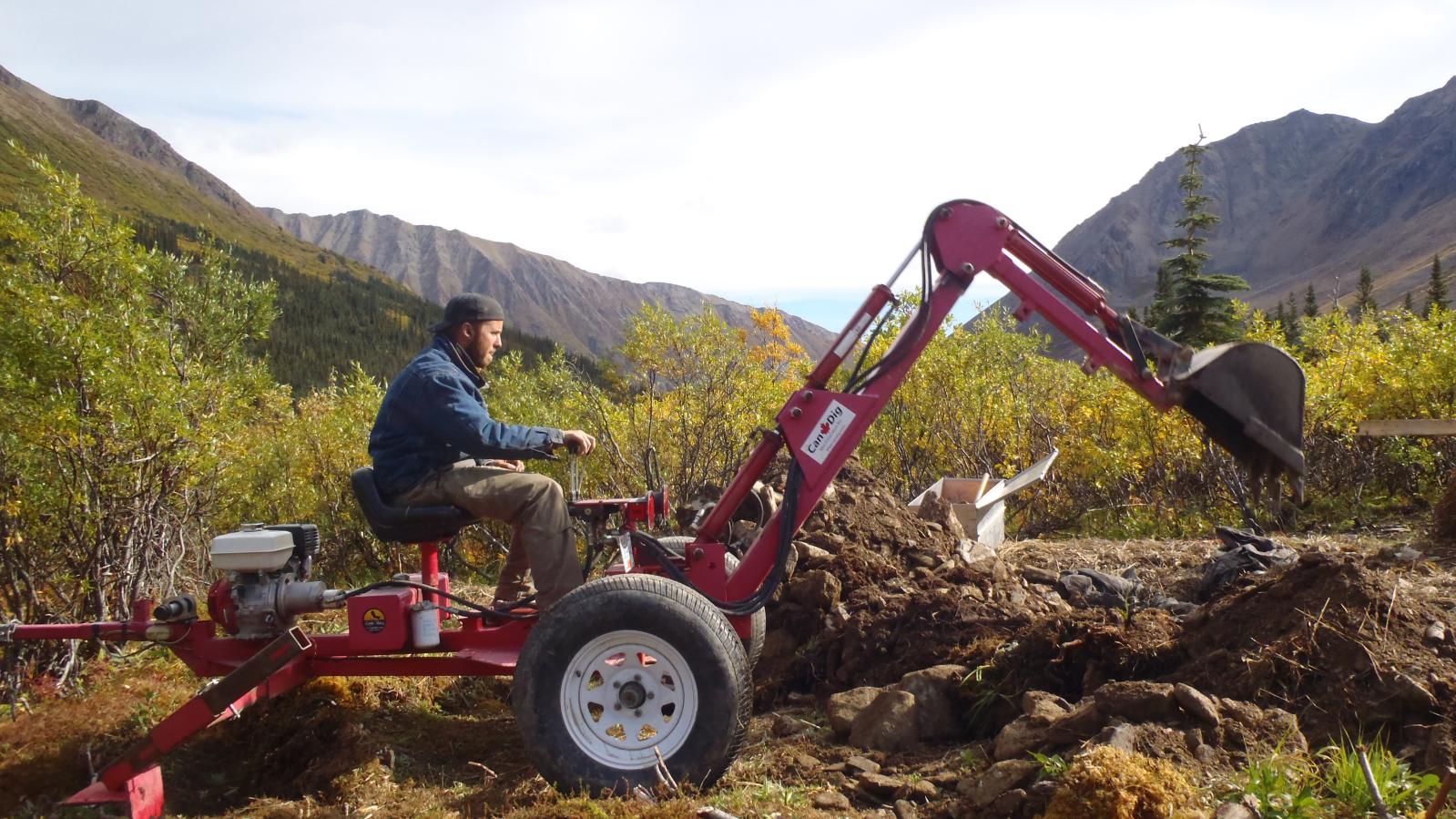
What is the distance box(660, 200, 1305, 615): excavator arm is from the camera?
13.9ft

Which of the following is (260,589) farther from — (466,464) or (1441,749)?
(1441,749)

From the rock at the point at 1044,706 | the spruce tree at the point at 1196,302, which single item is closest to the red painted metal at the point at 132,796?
the rock at the point at 1044,706

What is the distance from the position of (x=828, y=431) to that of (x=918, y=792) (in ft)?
5.21

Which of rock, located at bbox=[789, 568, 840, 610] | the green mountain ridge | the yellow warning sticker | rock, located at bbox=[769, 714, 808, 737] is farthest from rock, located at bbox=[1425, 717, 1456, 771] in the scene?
the green mountain ridge

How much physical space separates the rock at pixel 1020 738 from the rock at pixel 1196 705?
1.74 ft

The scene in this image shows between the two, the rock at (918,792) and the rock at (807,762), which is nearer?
the rock at (918,792)

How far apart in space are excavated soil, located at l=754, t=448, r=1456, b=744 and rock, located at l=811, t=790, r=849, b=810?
99 centimetres

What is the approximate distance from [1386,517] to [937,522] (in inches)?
225

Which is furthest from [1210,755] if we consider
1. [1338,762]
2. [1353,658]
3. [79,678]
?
[79,678]

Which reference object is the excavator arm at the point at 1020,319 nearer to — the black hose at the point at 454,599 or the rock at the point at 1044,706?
the black hose at the point at 454,599

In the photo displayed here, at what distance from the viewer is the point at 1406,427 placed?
920 centimetres

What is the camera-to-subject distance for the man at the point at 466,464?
432cm

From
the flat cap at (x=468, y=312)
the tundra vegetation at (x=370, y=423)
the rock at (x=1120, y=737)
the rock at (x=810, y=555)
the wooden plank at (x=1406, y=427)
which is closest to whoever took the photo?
the rock at (x=1120, y=737)

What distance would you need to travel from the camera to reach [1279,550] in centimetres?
664
